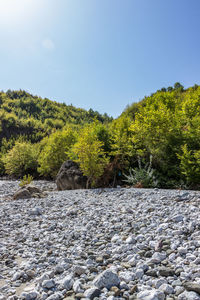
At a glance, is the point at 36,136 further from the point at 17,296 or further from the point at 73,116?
the point at 17,296

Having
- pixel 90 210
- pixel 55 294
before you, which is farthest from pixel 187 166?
pixel 55 294

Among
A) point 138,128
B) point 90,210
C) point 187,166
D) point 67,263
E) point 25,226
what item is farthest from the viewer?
point 138,128

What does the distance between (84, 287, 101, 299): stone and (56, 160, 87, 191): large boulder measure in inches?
323

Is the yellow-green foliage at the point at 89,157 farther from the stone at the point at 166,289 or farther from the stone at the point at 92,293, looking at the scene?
the stone at the point at 166,289

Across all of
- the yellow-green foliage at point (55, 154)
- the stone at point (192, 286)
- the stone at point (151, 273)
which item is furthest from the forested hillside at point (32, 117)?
the stone at point (192, 286)

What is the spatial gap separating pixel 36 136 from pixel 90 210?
89.7 feet

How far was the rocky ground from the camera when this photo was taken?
70.0 inches

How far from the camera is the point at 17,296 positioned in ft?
6.22

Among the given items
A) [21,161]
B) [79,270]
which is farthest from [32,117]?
[79,270]

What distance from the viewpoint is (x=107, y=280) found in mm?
1859

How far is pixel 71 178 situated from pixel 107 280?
8457 mm

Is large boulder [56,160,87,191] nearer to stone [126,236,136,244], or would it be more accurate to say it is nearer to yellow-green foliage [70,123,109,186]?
yellow-green foliage [70,123,109,186]

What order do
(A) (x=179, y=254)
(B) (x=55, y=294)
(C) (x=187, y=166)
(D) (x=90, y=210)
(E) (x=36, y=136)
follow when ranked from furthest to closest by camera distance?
(E) (x=36, y=136) → (C) (x=187, y=166) → (D) (x=90, y=210) → (A) (x=179, y=254) → (B) (x=55, y=294)

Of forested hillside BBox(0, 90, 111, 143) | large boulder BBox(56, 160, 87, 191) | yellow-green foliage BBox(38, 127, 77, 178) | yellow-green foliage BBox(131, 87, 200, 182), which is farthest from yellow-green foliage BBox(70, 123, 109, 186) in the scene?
forested hillside BBox(0, 90, 111, 143)
